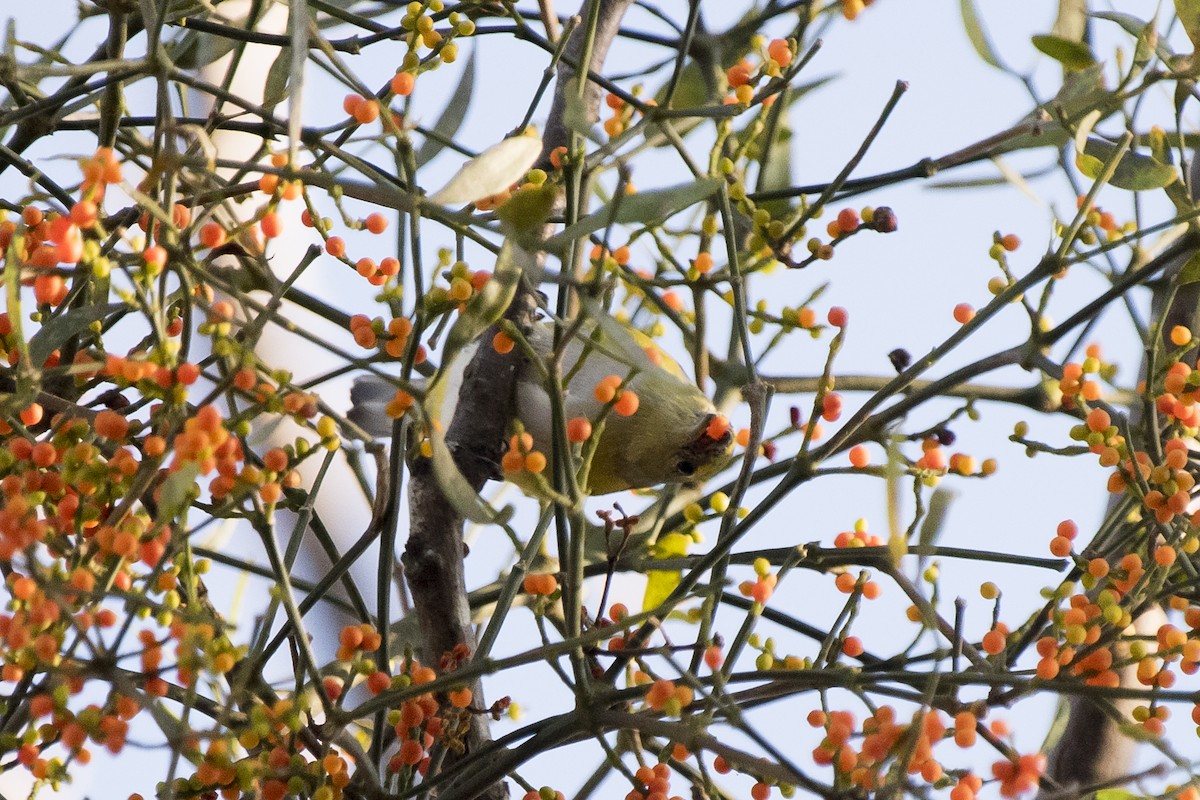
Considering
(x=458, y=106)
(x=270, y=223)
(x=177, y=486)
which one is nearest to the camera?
(x=177, y=486)

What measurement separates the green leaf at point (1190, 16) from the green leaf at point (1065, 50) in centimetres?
6

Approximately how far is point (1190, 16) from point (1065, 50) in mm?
75

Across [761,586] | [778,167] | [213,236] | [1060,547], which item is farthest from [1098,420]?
[213,236]

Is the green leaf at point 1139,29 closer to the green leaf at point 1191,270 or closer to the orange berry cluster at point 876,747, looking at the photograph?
the green leaf at point 1191,270

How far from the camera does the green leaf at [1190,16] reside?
0.57 m

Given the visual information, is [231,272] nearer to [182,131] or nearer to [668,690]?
[182,131]

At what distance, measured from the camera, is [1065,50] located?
643 mm

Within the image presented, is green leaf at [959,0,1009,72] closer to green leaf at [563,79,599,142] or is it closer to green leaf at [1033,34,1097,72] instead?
green leaf at [1033,34,1097,72]

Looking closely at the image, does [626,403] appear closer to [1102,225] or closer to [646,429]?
[646,429]

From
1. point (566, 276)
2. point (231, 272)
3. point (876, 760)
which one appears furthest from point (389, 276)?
point (876, 760)

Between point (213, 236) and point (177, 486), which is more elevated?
point (213, 236)

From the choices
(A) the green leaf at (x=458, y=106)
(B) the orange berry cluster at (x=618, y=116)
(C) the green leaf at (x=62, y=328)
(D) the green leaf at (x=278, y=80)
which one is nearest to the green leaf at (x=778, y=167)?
(B) the orange berry cluster at (x=618, y=116)

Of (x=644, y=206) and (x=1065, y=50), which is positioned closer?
(x=644, y=206)

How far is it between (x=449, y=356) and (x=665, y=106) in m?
0.18
